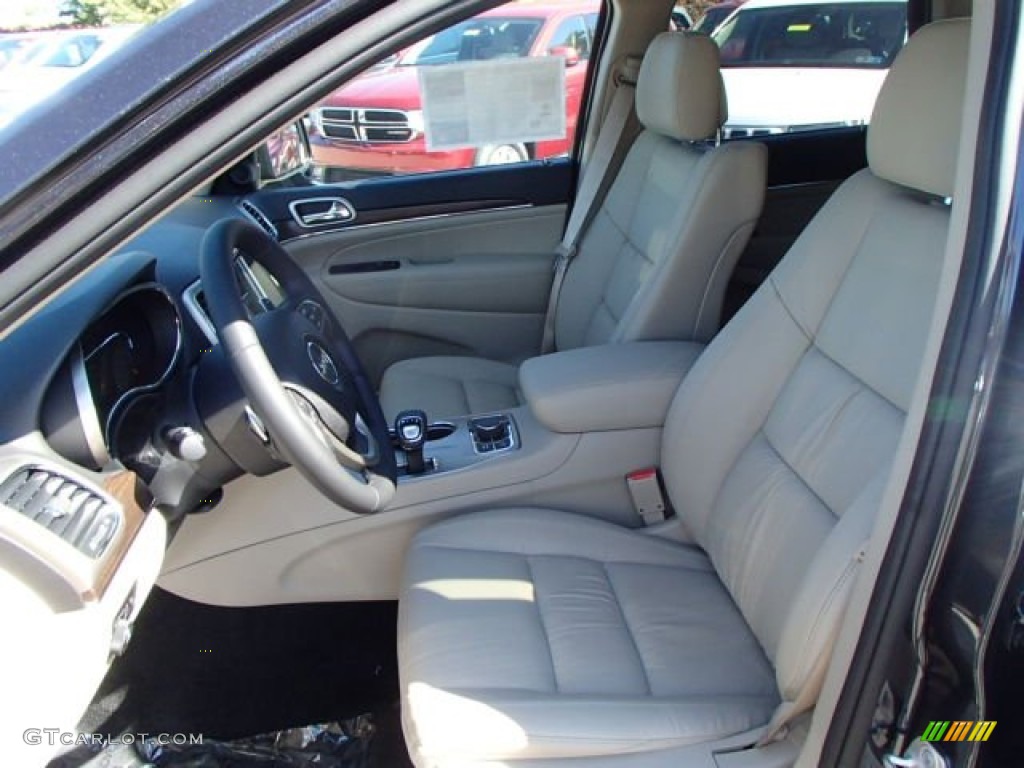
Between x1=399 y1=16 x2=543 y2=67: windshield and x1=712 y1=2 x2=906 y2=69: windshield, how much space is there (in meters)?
0.71

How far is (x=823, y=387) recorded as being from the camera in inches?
58.1

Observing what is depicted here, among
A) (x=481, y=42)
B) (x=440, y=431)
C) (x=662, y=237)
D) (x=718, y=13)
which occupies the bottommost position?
(x=440, y=431)

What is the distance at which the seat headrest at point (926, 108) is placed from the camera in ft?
4.03

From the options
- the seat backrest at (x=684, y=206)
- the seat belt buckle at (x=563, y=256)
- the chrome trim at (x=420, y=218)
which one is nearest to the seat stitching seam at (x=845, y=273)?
the seat backrest at (x=684, y=206)

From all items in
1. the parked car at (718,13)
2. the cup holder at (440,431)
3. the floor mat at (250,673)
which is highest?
the parked car at (718,13)

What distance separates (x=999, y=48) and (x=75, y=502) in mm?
1081

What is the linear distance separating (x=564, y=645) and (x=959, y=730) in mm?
589

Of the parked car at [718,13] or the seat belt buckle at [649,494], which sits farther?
the parked car at [718,13]

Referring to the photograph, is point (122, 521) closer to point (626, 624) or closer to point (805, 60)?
point (626, 624)

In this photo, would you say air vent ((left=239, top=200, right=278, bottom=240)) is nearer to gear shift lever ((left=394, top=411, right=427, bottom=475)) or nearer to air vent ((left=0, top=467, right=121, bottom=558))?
gear shift lever ((left=394, top=411, right=427, bottom=475))

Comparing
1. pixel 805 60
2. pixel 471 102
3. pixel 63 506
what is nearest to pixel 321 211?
pixel 471 102

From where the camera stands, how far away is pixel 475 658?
1.37m

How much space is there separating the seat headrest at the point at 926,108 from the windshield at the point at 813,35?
1.81m

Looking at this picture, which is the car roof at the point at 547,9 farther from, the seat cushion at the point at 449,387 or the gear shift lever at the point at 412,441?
the gear shift lever at the point at 412,441
